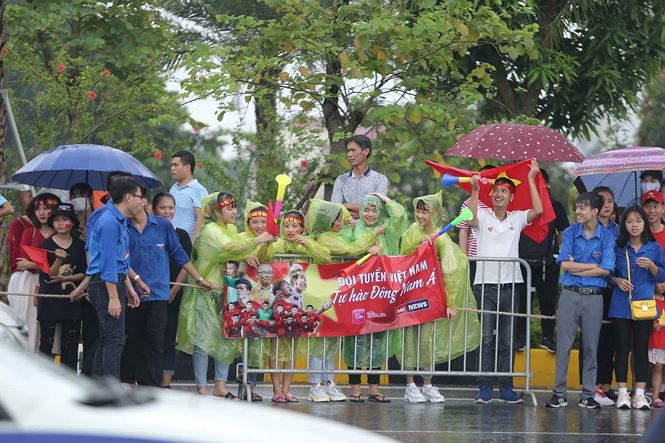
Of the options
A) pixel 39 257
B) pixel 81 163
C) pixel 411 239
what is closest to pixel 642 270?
pixel 411 239

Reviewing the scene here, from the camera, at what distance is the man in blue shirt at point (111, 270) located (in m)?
10.8

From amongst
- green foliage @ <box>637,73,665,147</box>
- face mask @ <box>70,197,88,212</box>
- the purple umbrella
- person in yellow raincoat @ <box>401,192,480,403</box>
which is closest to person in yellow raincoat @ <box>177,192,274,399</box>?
face mask @ <box>70,197,88,212</box>

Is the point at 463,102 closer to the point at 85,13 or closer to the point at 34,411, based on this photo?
the point at 85,13

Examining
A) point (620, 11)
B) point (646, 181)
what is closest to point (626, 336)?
point (646, 181)

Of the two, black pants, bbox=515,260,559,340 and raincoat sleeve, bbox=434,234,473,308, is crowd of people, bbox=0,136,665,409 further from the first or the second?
black pants, bbox=515,260,559,340

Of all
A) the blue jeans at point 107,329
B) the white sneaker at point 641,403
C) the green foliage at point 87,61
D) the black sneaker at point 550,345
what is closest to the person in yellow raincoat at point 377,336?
the white sneaker at point 641,403

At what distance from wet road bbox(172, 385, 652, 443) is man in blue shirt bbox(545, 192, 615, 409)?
1.04ft

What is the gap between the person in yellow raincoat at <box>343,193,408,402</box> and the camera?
510 inches

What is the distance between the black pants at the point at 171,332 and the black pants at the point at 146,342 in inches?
21.9

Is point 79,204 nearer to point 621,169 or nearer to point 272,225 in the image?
point 272,225

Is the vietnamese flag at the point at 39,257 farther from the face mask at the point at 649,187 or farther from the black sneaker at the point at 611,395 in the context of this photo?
the face mask at the point at 649,187

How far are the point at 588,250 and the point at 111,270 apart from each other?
14.8 feet

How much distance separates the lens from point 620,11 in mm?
18484

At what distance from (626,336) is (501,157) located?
2.08 meters
